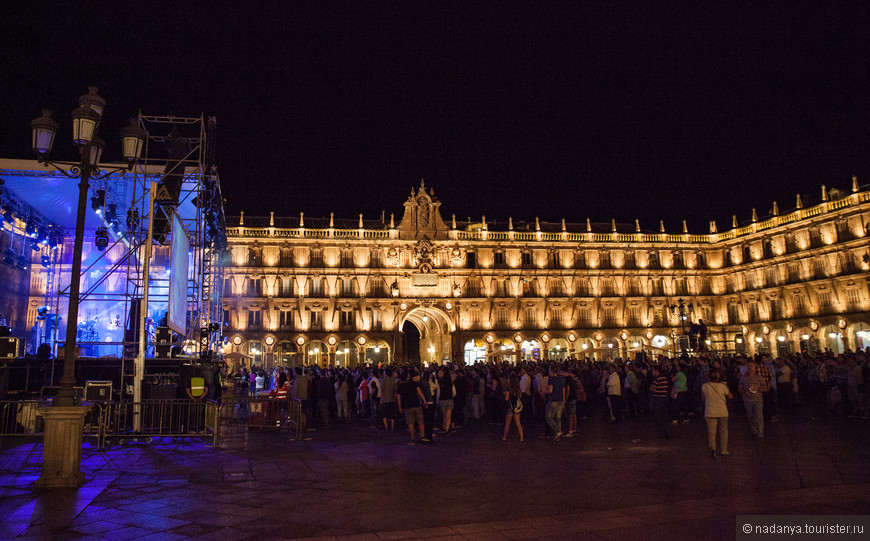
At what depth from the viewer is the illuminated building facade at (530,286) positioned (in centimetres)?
4491

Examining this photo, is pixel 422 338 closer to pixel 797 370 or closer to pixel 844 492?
pixel 797 370

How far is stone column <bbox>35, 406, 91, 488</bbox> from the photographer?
7648mm

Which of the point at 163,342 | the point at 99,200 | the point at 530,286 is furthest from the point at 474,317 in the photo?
the point at 163,342

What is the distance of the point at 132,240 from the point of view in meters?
16.3

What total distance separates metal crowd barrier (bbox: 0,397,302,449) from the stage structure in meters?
1.27

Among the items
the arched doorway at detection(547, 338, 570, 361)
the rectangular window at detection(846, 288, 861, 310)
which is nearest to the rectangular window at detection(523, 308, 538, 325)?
the arched doorway at detection(547, 338, 570, 361)

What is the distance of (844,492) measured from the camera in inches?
280

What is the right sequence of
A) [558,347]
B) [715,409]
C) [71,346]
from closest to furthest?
[71,346], [715,409], [558,347]

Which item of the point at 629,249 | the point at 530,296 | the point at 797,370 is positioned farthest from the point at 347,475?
the point at 629,249

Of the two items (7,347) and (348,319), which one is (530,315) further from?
(7,347)

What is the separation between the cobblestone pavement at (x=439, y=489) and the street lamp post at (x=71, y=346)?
0.36m

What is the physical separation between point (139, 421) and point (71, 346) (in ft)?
16.5

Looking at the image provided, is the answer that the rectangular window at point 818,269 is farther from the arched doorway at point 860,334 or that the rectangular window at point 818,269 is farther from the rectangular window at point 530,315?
the rectangular window at point 530,315

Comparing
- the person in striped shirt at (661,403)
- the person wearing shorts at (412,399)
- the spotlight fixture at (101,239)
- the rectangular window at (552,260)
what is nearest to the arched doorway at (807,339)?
the rectangular window at (552,260)
